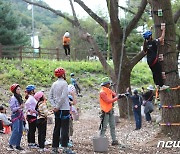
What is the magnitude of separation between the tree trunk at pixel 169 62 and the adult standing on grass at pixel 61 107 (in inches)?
100.0

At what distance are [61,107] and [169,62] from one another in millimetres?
2860

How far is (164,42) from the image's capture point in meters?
9.21

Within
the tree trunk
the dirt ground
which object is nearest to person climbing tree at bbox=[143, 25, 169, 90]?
the tree trunk

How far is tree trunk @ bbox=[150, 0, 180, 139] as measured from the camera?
925cm

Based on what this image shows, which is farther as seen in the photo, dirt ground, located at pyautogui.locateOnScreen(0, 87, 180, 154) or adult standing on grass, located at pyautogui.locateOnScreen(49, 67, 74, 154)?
dirt ground, located at pyautogui.locateOnScreen(0, 87, 180, 154)

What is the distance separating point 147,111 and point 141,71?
17.5 metres

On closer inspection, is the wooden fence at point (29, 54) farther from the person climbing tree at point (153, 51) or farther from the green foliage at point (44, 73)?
the person climbing tree at point (153, 51)

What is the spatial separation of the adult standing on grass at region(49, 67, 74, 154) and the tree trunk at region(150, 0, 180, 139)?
254cm

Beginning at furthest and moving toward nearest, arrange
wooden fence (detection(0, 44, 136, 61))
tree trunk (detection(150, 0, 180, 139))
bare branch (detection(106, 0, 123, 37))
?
wooden fence (detection(0, 44, 136, 61)), bare branch (detection(106, 0, 123, 37)), tree trunk (detection(150, 0, 180, 139))

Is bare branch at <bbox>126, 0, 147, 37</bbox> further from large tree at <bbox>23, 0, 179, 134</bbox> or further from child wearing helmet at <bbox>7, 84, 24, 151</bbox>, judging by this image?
child wearing helmet at <bbox>7, 84, 24, 151</bbox>

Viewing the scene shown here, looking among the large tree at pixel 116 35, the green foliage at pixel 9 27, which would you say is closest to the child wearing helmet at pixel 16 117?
the large tree at pixel 116 35

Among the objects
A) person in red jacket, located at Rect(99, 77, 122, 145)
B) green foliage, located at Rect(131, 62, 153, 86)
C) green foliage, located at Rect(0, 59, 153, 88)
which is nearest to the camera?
person in red jacket, located at Rect(99, 77, 122, 145)

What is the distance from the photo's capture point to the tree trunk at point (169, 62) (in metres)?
9.25

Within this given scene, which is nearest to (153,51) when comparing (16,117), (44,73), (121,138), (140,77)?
(16,117)
